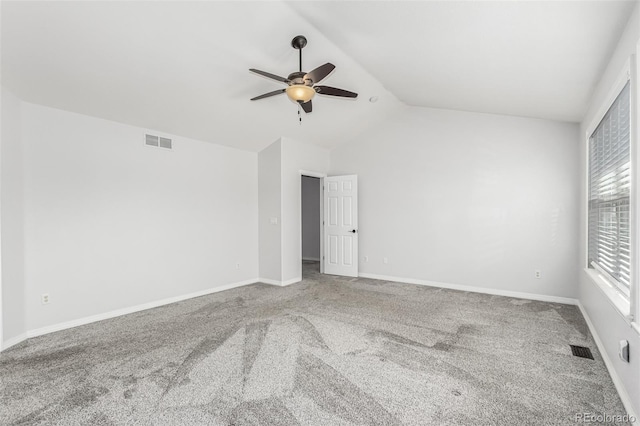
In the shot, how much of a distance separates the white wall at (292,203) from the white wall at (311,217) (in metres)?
2.46

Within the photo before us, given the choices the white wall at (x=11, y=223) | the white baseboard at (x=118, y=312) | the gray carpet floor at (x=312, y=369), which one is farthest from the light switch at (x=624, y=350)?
the white wall at (x=11, y=223)

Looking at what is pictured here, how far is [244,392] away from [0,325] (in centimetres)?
259

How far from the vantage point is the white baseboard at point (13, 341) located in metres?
3.04

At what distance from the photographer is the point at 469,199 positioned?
526cm

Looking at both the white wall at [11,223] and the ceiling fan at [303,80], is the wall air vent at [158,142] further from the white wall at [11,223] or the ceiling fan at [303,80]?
the ceiling fan at [303,80]

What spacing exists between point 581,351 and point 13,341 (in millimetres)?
5515

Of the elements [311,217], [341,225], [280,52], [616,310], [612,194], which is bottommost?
[616,310]

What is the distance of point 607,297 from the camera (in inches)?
103

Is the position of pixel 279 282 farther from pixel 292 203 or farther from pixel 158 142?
pixel 158 142

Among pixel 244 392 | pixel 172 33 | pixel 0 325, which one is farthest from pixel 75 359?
pixel 172 33

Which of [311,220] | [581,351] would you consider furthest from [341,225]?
[581,351]

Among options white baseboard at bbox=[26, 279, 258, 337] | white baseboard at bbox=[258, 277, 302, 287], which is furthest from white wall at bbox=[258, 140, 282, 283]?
white baseboard at bbox=[26, 279, 258, 337]

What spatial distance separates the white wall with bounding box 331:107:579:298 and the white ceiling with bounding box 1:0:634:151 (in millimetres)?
624

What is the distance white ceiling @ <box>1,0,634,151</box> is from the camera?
2.38 m
